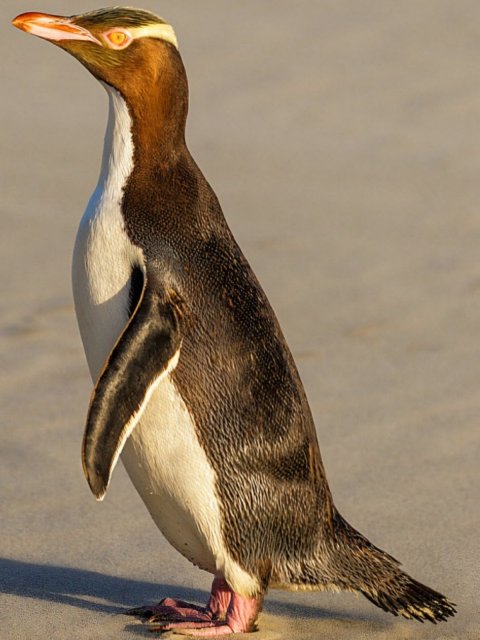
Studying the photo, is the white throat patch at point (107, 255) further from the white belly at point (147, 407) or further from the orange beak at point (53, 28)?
the orange beak at point (53, 28)

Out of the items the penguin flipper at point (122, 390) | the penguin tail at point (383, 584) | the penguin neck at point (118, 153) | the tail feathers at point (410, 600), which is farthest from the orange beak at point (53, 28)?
the tail feathers at point (410, 600)

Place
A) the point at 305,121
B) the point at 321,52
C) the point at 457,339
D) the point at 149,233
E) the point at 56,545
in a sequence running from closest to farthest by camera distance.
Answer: the point at 149,233, the point at 56,545, the point at 457,339, the point at 305,121, the point at 321,52

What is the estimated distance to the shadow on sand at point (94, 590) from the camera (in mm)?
3869

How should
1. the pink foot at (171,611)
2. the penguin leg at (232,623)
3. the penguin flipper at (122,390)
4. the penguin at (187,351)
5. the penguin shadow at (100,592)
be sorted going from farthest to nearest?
the penguin shadow at (100,592) → the pink foot at (171,611) → the penguin leg at (232,623) → the penguin at (187,351) → the penguin flipper at (122,390)

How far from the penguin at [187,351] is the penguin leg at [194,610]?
0.26 feet

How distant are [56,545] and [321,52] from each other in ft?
19.0

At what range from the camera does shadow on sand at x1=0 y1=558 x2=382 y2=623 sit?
3869mm

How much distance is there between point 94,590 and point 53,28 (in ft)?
4.78

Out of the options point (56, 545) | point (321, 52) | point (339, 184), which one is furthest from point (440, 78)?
point (56, 545)

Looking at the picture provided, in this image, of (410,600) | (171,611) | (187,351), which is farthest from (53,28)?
(410,600)

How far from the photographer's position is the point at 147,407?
3467 millimetres

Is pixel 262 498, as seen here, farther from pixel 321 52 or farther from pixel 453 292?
pixel 321 52

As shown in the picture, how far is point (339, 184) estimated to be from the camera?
7.72 m

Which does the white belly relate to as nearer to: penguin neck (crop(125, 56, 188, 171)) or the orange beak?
penguin neck (crop(125, 56, 188, 171))
